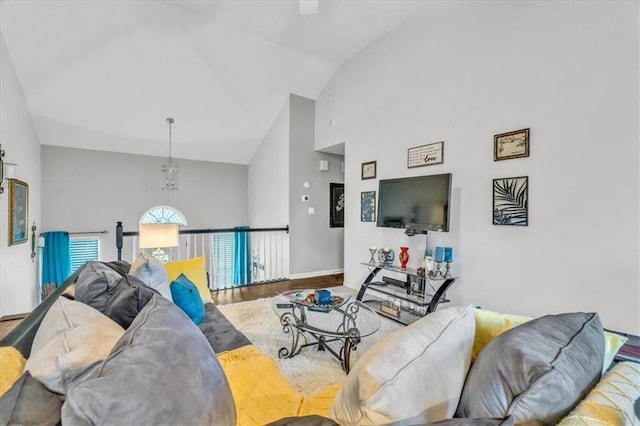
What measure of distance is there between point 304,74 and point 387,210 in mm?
2739

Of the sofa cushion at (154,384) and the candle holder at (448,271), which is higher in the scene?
the sofa cushion at (154,384)

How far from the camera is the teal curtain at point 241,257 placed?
17.0 feet

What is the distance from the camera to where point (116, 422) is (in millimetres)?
583

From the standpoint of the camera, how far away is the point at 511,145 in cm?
278

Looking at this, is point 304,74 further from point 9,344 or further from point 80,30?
point 9,344

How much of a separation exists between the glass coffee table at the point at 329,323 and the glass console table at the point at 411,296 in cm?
85

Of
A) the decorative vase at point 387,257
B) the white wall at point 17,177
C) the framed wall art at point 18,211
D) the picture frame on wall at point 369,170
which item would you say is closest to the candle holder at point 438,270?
the decorative vase at point 387,257

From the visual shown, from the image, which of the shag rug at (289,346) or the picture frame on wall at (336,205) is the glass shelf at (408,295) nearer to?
the shag rug at (289,346)

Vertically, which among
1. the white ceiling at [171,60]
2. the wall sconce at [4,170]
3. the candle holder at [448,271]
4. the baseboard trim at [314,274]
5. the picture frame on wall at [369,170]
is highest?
the white ceiling at [171,60]

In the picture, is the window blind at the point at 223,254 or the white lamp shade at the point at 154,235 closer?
the white lamp shade at the point at 154,235

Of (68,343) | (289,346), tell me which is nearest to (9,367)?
(68,343)

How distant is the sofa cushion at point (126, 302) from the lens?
46.2 inches

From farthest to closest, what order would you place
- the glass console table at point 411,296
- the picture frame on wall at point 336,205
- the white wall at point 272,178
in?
the picture frame on wall at point 336,205
the white wall at point 272,178
the glass console table at point 411,296

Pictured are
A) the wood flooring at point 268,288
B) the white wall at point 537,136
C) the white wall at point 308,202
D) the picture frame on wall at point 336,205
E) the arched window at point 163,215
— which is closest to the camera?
the white wall at point 537,136
